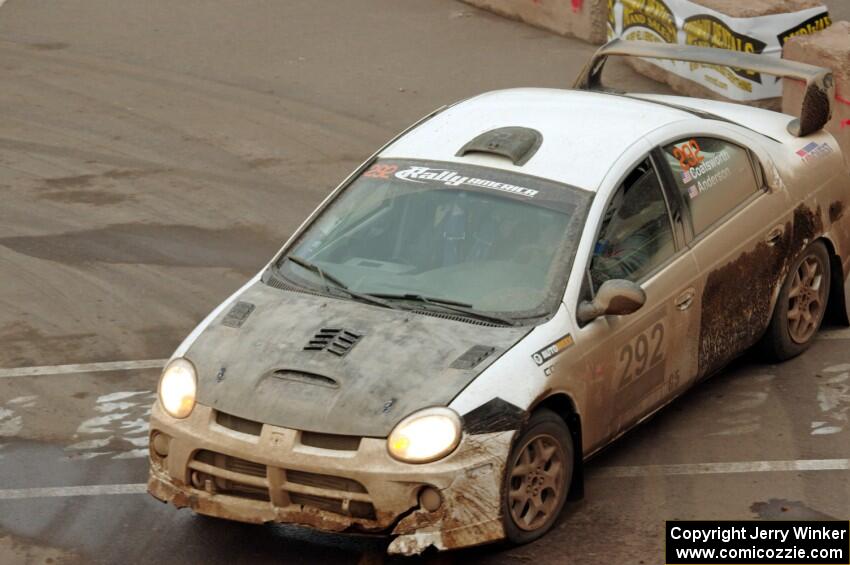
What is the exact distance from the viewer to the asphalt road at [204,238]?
7172 millimetres

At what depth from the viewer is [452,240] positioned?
7523mm

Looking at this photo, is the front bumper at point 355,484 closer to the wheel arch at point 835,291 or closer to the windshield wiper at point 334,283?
the windshield wiper at point 334,283

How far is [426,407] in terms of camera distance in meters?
→ 6.39

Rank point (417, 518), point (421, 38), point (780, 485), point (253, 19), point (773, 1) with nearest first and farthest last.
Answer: point (417, 518), point (780, 485), point (773, 1), point (421, 38), point (253, 19)

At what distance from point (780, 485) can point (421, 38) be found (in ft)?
37.6

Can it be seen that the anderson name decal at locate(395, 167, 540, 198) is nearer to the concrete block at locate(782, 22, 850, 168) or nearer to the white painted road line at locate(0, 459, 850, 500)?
the white painted road line at locate(0, 459, 850, 500)

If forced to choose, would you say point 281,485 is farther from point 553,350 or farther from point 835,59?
point 835,59

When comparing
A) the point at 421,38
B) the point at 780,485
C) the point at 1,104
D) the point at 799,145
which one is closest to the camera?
the point at 780,485

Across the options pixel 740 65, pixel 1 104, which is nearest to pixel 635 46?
pixel 740 65

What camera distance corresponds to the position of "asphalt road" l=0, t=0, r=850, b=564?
717cm

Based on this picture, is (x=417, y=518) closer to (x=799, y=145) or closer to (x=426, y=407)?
(x=426, y=407)

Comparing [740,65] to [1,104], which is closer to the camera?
[740,65]
